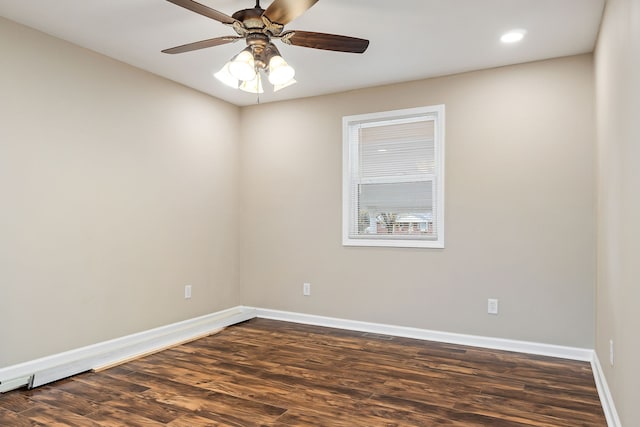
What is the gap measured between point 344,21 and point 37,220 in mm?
2571

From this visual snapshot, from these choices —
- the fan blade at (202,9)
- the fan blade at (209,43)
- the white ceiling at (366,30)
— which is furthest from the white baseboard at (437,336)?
the fan blade at (202,9)

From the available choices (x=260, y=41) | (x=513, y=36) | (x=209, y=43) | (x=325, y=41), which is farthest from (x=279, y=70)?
(x=513, y=36)

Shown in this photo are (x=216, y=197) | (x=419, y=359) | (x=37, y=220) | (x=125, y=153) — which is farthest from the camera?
(x=216, y=197)

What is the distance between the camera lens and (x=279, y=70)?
2605 millimetres

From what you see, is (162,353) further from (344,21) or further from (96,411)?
(344,21)

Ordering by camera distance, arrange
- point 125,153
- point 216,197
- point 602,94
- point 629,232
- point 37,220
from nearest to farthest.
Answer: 1. point 629,232
2. point 602,94
3. point 37,220
4. point 125,153
5. point 216,197

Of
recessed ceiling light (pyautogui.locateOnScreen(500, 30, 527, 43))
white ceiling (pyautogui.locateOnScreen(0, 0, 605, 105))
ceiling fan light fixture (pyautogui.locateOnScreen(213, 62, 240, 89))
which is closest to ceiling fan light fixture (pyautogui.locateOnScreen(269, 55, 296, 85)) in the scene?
ceiling fan light fixture (pyautogui.locateOnScreen(213, 62, 240, 89))

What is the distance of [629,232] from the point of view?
1933mm

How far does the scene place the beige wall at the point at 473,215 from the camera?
3541 mm

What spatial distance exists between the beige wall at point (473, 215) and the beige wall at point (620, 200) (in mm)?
501

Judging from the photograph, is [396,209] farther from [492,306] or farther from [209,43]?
[209,43]

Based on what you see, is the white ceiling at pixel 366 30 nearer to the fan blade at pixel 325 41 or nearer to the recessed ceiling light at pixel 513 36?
the recessed ceiling light at pixel 513 36

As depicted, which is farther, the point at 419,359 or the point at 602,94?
the point at 419,359

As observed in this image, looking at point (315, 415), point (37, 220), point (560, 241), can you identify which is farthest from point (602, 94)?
point (37, 220)
